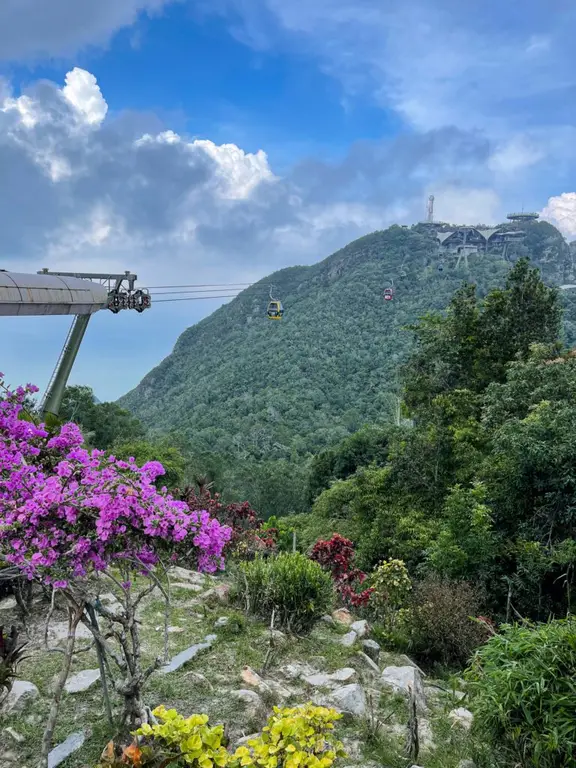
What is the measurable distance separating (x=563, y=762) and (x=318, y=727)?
3.49ft

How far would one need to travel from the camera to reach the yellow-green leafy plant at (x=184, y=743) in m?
2.31

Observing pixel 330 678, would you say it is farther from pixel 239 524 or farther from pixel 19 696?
pixel 239 524

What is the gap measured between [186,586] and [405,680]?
2.49 m

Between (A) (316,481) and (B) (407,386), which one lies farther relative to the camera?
(A) (316,481)

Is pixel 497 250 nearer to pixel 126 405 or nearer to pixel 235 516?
pixel 126 405

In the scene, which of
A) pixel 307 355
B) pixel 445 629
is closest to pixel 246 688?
pixel 445 629

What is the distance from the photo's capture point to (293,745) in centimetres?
229

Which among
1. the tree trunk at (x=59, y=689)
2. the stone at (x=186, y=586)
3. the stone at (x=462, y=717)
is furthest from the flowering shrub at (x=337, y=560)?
the tree trunk at (x=59, y=689)

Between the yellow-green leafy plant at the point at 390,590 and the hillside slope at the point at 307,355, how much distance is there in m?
25.4

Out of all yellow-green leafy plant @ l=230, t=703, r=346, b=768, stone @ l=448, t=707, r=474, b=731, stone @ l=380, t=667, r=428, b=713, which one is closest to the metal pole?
stone @ l=380, t=667, r=428, b=713

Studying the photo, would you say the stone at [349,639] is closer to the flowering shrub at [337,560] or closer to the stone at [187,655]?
the stone at [187,655]

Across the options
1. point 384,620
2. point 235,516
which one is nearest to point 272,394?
point 235,516

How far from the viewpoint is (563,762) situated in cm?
246

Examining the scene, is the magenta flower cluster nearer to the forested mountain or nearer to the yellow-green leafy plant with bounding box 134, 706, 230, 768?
the yellow-green leafy plant with bounding box 134, 706, 230, 768
